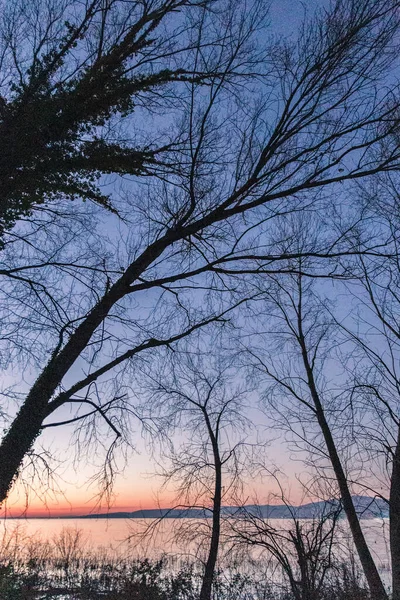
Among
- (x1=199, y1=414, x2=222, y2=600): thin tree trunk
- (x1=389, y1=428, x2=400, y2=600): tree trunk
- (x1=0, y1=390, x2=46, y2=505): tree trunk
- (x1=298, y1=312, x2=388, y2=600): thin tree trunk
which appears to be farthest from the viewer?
(x1=199, y1=414, x2=222, y2=600): thin tree trunk

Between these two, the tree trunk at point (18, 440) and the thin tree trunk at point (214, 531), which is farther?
the thin tree trunk at point (214, 531)

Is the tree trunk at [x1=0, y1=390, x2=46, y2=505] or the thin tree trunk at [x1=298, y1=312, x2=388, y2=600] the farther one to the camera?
the thin tree trunk at [x1=298, y1=312, x2=388, y2=600]

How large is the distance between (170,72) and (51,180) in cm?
283

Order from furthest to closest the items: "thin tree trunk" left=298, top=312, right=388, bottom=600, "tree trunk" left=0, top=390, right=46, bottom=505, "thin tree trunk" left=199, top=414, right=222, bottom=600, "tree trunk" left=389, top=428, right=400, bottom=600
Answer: "thin tree trunk" left=199, top=414, right=222, bottom=600
"thin tree trunk" left=298, top=312, right=388, bottom=600
"tree trunk" left=389, top=428, right=400, bottom=600
"tree trunk" left=0, top=390, right=46, bottom=505

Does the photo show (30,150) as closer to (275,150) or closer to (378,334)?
(275,150)

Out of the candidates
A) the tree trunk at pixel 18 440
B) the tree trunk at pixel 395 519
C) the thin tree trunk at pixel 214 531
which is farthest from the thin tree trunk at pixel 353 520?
the tree trunk at pixel 18 440

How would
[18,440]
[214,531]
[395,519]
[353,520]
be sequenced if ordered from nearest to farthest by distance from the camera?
[18,440]
[395,519]
[353,520]
[214,531]

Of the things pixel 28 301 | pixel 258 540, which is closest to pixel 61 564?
pixel 258 540

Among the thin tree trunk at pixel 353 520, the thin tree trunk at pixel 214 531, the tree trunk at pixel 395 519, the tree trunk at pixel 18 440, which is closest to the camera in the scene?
the tree trunk at pixel 18 440

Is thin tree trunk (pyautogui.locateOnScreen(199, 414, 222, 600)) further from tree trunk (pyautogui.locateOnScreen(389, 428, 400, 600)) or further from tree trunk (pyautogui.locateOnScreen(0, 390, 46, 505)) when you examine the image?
tree trunk (pyautogui.locateOnScreen(0, 390, 46, 505))

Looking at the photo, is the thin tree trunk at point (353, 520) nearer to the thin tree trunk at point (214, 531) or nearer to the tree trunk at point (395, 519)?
the tree trunk at point (395, 519)

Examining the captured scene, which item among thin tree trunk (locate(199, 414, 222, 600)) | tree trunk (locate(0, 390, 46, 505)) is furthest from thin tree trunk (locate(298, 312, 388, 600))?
tree trunk (locate(0, 390, 46, 505))

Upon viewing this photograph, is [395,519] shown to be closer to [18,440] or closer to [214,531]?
[214,531]

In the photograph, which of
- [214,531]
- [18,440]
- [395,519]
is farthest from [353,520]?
[18,440]
